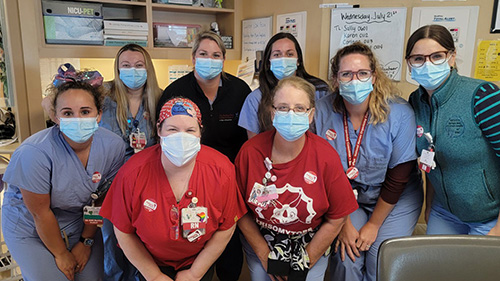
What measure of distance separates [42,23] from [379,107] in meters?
2.51

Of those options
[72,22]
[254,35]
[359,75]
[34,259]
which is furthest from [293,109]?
[72,22]

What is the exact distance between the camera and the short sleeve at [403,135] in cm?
180

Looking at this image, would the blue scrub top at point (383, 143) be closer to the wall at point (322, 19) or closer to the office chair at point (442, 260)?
the office chair at point (442, 260)

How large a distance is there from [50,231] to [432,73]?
6.39ft

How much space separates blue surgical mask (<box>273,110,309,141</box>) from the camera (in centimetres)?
157

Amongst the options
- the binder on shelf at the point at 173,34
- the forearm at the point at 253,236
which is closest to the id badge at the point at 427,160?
the forearm at the point at 253,236

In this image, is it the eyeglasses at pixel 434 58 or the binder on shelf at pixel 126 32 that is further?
the binder on shelf at pixel 126 32

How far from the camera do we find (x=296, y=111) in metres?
1.60

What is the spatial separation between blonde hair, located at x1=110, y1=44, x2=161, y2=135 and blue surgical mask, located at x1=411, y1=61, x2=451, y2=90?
59.9 inches

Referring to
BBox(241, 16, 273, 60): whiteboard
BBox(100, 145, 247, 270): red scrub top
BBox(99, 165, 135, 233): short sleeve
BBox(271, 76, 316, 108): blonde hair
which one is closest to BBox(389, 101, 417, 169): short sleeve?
BBox(271, 76, 316, 108): blonde hair

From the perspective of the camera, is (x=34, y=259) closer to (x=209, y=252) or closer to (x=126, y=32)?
(x=209, y=252)

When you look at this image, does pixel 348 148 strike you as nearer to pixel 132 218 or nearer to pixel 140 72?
pixel 132 218

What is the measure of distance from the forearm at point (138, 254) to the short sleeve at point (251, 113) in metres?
0.89

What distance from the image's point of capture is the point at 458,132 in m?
1.64
